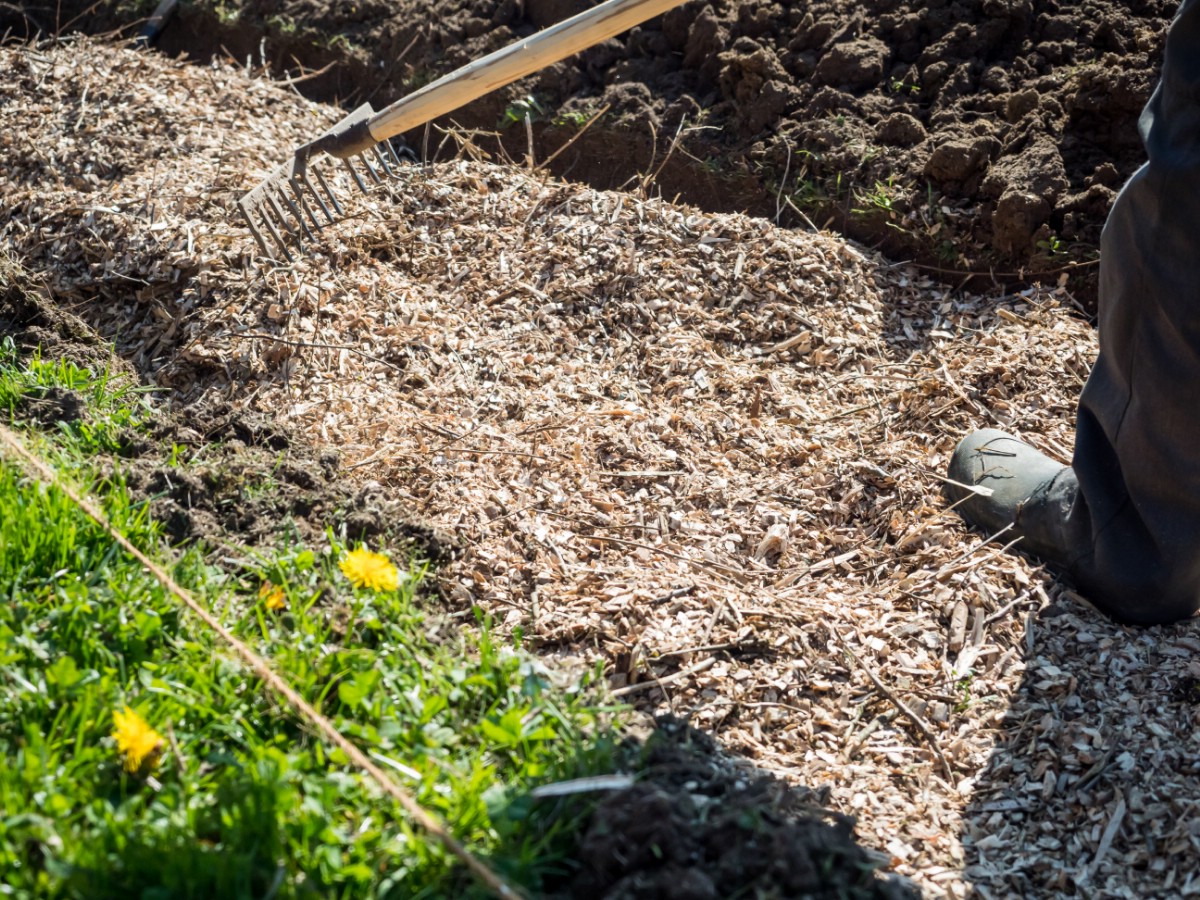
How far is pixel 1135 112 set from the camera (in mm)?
3920

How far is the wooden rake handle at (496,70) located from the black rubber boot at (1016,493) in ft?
5.79

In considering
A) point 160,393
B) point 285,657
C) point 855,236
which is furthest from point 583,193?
point 285,657

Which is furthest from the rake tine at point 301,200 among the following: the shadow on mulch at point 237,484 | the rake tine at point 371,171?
the shadow on mulch at point 237,484

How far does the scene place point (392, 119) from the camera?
382 centimetres

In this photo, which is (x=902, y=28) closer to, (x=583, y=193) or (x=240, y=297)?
(x=583, y=193)

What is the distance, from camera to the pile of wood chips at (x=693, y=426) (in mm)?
2465

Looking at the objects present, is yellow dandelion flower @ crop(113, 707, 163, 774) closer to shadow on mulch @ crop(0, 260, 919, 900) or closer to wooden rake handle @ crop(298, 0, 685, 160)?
shadow on mulch @ crop(0, 260, 919, 900)

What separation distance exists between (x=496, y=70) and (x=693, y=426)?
4.95ft

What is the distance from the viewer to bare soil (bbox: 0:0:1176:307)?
3.98 meters

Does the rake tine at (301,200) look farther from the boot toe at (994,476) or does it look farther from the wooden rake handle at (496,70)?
the boot toe at (994,476)

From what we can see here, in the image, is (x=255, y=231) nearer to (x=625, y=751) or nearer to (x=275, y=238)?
(x=275, y=238)

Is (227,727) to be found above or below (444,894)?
above

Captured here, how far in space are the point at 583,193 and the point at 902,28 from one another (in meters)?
1.68

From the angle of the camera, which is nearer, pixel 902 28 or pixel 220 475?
pixel 220 475
